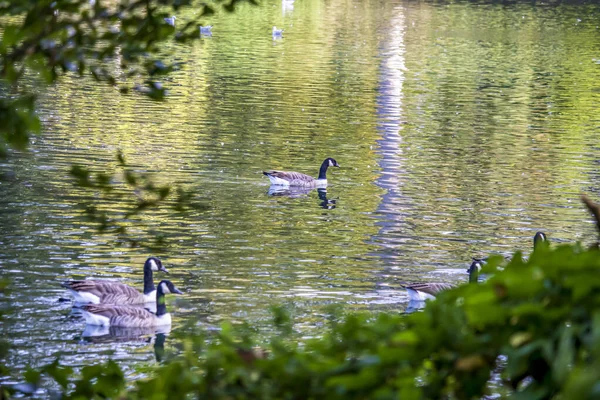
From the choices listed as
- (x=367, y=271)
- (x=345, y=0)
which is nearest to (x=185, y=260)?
(x=367, y=271)

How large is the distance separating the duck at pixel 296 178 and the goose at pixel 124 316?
25.5ft

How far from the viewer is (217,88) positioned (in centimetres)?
3138

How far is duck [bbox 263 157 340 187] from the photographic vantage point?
1909cm

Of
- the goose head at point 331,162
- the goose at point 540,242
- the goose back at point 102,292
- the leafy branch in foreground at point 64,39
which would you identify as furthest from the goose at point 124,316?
the goose head at point 331,162

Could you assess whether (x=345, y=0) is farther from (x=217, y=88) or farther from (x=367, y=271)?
(x=367, y=271)

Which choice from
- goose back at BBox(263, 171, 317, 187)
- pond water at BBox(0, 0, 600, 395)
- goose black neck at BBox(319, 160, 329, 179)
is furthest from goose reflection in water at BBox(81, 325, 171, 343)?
goose black neck at BBox(319, 160, 329, 179)

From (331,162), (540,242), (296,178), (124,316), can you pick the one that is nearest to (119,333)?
(124,316)

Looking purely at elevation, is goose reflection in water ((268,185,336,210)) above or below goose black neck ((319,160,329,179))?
below

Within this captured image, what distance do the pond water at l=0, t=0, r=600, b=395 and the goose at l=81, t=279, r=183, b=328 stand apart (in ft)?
0.87

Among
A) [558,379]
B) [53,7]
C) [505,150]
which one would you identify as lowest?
[505,150]

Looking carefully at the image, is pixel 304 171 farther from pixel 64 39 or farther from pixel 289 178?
pixel 64 39

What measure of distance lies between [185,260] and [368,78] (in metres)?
23.0

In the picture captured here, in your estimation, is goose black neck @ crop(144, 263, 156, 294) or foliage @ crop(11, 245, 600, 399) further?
goose black neck @ crop(144, 263, 156, 294)

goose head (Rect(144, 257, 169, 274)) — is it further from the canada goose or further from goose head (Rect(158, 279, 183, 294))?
goose head (Rect(158, 279, 183, 294))
